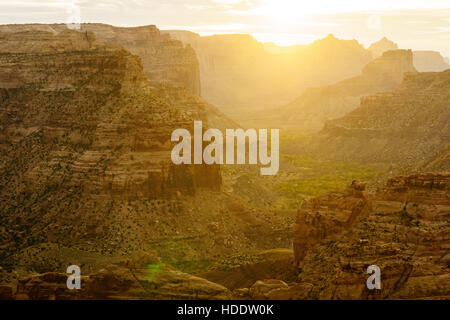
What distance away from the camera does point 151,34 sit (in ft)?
462

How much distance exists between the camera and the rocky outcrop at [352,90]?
181m

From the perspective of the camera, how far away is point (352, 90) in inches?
7431

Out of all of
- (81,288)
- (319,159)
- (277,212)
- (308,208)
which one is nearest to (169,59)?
(319,159)

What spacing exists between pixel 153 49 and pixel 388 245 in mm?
105189

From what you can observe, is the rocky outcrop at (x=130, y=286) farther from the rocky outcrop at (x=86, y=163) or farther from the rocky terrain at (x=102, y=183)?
the rocky outcrop at (x=86, y=163)

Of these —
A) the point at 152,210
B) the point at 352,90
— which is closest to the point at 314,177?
the point at 152,210

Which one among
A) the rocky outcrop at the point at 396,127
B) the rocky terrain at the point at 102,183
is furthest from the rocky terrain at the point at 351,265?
the rocky outcrop at the point at 396,127

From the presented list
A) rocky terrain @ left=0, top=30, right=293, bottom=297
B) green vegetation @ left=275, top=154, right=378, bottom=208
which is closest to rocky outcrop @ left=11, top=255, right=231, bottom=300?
rocky terrain @ left=0, top=30, right=293, bottom=297

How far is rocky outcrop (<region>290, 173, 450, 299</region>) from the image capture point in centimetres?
3120
